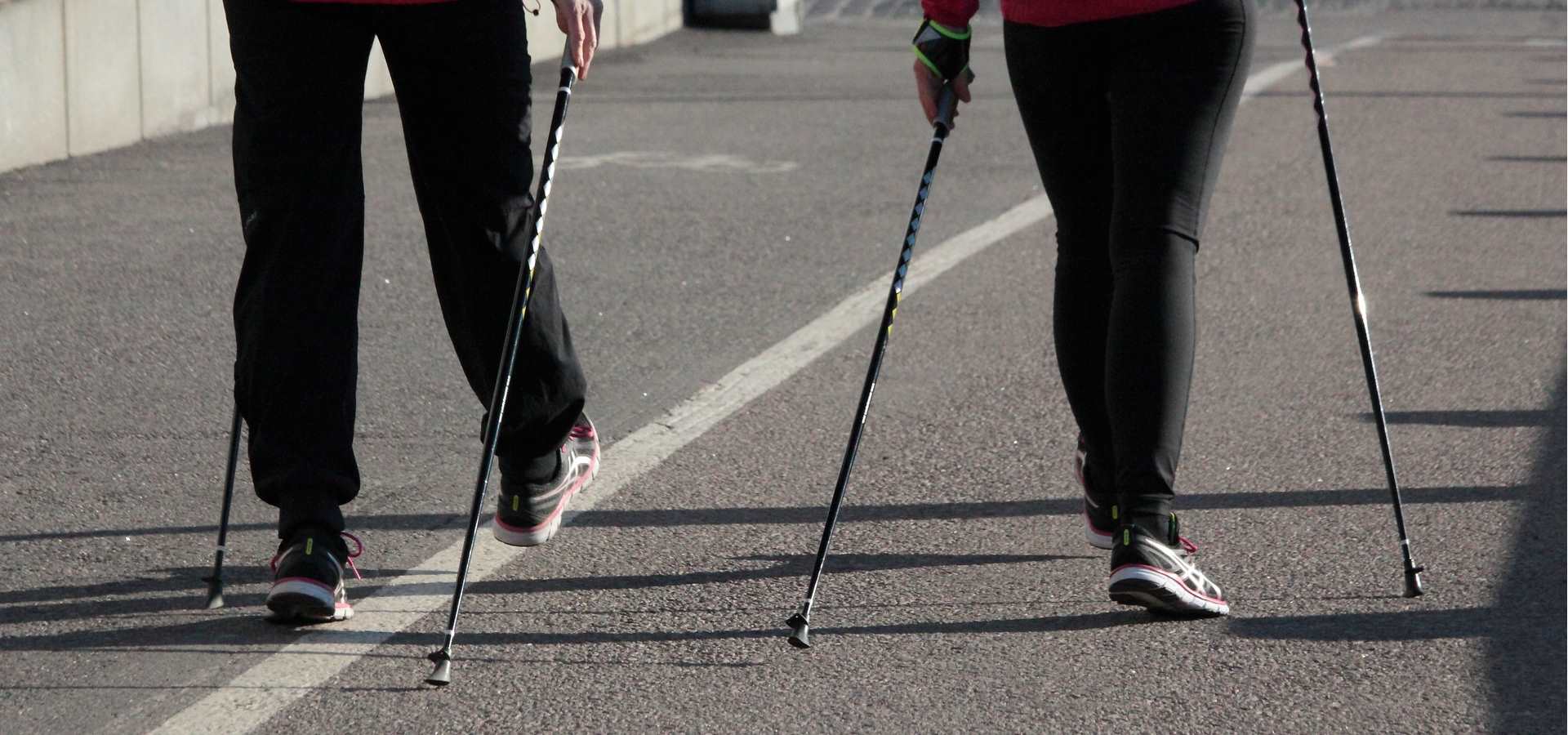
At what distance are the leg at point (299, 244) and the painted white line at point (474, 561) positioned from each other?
22cm

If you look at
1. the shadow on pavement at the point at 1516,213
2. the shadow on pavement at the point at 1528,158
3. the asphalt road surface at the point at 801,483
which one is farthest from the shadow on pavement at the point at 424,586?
the shadow on pavement at the point at 1528,158

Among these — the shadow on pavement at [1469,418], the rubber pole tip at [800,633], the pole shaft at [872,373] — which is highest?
the pole shaft at [872,373]

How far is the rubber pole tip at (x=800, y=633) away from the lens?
3592mm

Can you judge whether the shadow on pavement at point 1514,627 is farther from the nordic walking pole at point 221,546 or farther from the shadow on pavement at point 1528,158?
the shadow on pavement at point 1528,158

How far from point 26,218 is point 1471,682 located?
6.41 metres

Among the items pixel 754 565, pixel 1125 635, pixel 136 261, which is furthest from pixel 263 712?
pixel 136 261

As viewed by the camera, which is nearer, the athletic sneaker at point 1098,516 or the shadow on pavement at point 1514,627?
the shadow on pavement at point 1514,627

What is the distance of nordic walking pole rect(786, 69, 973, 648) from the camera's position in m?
3.62

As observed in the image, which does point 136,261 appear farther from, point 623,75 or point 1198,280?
point 623,75

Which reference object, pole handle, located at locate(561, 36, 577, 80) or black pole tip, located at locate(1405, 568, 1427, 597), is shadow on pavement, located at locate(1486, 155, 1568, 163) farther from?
pole handle, located at locate(561, 36, 577, 80)

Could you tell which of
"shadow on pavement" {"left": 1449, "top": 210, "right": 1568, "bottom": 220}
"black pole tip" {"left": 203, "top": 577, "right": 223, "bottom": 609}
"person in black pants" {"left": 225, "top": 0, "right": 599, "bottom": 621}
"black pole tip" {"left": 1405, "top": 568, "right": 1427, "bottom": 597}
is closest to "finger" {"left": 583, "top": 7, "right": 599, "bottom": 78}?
"person in black pants" {"left": 225, "top": 0, "right": 599, "bottom": 621}

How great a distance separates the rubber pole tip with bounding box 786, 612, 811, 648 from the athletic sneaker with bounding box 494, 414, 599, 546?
707 millimetres

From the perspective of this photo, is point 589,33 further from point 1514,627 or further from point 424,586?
point 1514,627

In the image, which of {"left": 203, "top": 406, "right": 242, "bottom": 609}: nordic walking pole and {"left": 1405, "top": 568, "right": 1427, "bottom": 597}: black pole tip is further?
{"left": 1405, "top": 568, "right": 1427, "bottom": 597}: black pole tip
